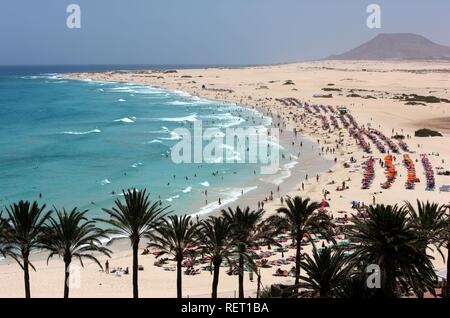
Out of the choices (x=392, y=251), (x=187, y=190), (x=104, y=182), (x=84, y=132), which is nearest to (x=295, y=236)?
(x=392, y=251)

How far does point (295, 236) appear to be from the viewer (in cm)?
2417

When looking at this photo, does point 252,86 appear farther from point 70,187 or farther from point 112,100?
point 70,187

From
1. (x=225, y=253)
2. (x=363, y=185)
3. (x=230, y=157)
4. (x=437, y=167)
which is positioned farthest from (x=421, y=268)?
(x=230, y=157)

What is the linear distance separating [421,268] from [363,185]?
29.9 m

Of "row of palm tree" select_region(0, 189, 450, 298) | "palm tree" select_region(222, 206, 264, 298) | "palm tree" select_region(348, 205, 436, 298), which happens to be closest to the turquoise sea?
"row of palm tree" select_region(0, 189, 450, 298)

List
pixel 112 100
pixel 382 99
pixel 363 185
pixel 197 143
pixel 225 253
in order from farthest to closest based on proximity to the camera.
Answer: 1. pixel 112 100
2. pixel 382 99
3. pixel 197 143
4. pixel 363 185
5. pixel 225 253

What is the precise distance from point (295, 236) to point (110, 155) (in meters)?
47.9

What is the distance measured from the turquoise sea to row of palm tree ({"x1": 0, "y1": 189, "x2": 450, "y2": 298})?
2087 centimetres

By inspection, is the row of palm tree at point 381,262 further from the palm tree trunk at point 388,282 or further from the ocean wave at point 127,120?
the ocean wave at point 127,120

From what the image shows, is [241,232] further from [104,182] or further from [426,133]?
[426,133]

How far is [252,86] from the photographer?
164375mm

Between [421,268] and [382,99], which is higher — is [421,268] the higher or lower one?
the lower one

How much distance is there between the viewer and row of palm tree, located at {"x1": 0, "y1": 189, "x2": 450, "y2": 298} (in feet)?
58.3

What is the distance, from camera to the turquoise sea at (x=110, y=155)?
160 feet
